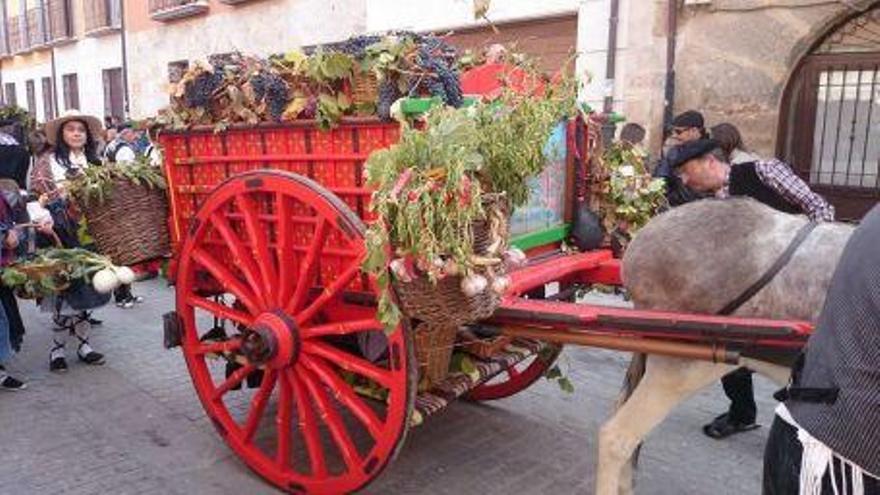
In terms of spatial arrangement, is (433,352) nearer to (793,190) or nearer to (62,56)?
(793,190)

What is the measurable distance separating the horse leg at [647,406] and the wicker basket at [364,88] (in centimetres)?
148

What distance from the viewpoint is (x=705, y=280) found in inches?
111

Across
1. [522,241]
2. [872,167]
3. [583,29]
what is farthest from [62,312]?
[872,167]

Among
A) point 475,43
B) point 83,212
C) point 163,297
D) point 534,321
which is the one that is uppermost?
point 475,43

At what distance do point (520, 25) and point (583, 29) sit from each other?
1.11 m

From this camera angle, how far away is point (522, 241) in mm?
3457

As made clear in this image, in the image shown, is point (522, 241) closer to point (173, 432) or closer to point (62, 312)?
point (173, 432)

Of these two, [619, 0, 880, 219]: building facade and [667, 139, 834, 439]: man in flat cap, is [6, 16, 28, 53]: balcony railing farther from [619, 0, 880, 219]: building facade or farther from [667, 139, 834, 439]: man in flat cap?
[667, 139, 834, 439]: man in flat cap

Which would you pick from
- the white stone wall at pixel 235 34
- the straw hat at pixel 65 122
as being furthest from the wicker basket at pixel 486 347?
the white stone wall at pixel 235 34

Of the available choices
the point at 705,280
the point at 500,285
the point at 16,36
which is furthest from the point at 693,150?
the point at 16,36

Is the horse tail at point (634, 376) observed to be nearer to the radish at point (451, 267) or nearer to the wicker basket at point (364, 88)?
the radish at point (451, 267)

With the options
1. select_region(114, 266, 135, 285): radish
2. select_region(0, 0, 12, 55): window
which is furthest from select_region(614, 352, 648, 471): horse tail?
select_region(0, 0, 12, 55): window

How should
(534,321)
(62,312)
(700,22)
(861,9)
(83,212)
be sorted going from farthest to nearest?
(700,22)
(861,9)
(62,312)
(83,212)
(534,321)

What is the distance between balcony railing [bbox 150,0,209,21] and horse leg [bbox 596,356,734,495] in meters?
15.5
